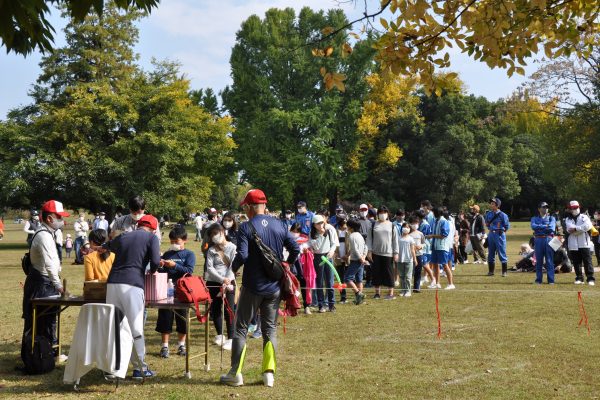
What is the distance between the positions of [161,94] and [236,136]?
10.6 metres

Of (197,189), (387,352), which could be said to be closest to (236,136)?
(197,189)

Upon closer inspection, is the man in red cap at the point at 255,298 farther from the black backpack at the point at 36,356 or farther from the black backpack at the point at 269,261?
the black backpack at the point at 36,356

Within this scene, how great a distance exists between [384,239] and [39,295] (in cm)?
759

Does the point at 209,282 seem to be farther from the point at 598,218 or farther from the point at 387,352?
the point at 598,218

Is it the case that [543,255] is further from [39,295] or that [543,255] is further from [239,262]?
[39,295]

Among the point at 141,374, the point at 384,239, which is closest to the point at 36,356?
the point at 141,374

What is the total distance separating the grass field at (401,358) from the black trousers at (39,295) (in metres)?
0.56

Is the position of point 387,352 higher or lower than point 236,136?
lower

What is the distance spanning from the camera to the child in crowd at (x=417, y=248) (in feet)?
48.7

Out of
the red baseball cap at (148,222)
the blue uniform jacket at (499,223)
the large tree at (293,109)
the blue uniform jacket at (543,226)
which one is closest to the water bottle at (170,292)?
the red baseball cap at (148,222)

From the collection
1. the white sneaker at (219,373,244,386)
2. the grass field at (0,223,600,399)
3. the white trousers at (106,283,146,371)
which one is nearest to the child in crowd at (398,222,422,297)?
the grass field at (0,223,600,399)

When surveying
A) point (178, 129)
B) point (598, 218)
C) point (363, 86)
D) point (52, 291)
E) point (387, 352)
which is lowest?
point (387, 352)

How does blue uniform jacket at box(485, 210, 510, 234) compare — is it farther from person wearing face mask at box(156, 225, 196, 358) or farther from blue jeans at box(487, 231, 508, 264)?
person wearing face mask at box(156, 225, 196, 358)

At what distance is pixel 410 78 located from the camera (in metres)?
8.07
